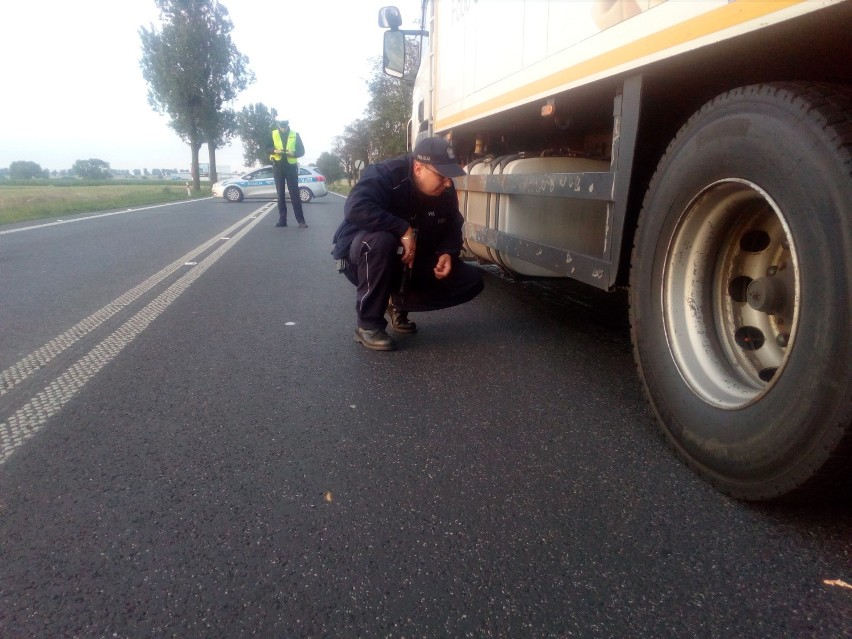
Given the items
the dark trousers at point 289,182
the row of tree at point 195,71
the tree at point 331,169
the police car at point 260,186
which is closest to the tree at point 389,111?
the police car at point 260,186

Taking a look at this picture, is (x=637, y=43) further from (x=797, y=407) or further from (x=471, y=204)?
Answer: (x=471, y=204)

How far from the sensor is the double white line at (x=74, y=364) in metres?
2.70

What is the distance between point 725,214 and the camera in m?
2.23

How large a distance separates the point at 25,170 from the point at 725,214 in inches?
4320

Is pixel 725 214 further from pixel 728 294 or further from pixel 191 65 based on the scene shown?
pixel 191 65

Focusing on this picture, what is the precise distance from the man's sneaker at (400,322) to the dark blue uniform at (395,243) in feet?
0.42

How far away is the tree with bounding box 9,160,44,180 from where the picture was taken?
92.8 m

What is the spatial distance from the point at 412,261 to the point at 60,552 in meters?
2.53

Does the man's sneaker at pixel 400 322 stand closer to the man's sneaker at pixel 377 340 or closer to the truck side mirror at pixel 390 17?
the man's sneaker at pixel 377 340

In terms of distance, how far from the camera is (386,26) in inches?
256

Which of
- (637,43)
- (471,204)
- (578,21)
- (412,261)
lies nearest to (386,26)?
(471,204)

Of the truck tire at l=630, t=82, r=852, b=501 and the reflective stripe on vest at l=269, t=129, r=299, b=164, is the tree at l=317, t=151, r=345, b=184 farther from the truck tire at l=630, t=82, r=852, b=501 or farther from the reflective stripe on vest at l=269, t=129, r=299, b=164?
the truck tire at l=630, t=82, r=852, b=501

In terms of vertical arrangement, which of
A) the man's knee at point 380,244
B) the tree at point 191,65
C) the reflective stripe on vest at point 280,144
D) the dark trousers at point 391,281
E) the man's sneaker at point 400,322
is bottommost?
the man's sneaker at point 400,322

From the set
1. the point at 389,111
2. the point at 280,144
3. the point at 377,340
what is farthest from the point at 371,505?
the point at 389,111
